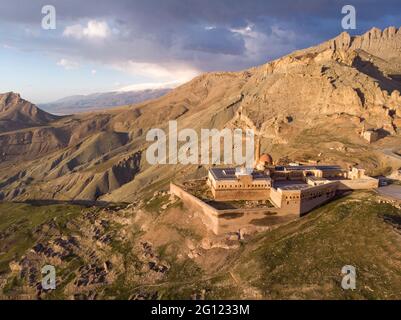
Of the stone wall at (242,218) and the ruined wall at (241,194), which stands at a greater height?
the ruined wall at (241,194)

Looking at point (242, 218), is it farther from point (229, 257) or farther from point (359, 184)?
point (359, 184)

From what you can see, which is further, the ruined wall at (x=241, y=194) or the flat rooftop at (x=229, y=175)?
the flat rooftop at (x=229, y=175)

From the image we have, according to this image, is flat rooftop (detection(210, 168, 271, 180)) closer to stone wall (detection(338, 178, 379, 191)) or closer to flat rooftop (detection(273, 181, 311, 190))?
flat rooftop (detection(273, 181, 311, 190))

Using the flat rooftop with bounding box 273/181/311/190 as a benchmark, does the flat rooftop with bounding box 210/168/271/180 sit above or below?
above

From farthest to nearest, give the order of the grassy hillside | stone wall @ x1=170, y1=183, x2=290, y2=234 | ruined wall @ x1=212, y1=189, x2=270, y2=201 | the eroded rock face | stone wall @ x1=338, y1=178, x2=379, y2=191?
1. the eroded rock face
2. stone wall @ x1=338, y1=178, x2=379, y2=191
3. ruined wall @ x1=212, y1=189, x2=270, y2=201
4. stone wall @ x1=170, y1=183, x2=290, y2=234
5. the grassy hillside

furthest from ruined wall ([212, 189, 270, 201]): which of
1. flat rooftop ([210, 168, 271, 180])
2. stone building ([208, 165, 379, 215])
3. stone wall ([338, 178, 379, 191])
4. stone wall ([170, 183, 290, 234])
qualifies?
stone wall ([338, 178, 379, 191])

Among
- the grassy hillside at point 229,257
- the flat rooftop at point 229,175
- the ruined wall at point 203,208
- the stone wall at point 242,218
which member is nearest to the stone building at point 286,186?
the flat rooftop at point 229,175

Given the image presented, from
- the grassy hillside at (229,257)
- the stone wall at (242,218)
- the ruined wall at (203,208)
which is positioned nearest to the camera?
the grassy hillside at (229,257)

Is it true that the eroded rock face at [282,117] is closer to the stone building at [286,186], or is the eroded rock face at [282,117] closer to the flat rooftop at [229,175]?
the stone building at [286,186]

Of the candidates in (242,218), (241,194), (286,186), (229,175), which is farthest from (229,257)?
(286,186)

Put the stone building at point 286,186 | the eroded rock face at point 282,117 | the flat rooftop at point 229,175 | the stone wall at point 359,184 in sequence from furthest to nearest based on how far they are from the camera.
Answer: the eroded rock face at point 282,117
the stone wall at point 359,184
the flat rooftop at point 229,175
the stone building at point 286,186
